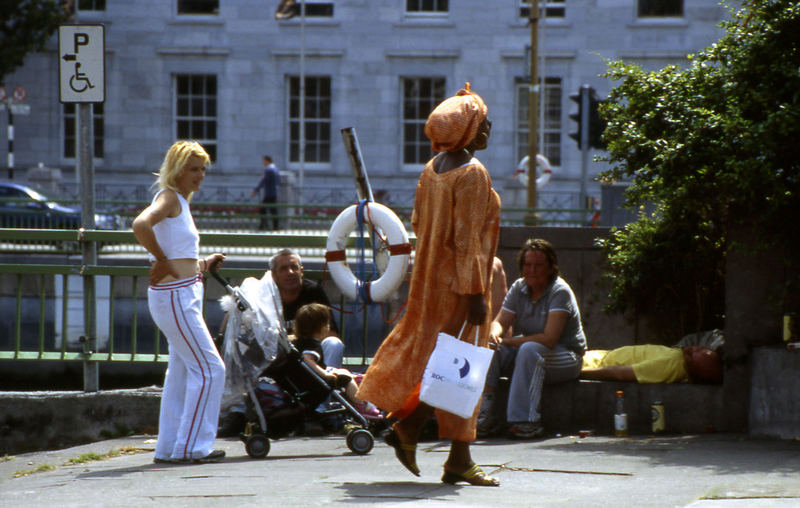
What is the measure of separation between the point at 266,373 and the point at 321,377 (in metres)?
0.33

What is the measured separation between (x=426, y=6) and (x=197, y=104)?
7.05 metres

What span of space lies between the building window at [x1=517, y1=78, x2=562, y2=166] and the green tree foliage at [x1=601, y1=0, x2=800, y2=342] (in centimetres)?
2688

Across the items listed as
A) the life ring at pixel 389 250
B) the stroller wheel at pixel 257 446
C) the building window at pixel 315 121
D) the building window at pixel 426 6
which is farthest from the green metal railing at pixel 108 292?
the building window at pixel 426 6

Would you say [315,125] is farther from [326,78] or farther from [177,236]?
[177,236]

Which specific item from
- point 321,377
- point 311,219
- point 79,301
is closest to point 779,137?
point 321,377

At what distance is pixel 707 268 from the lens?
341 inches

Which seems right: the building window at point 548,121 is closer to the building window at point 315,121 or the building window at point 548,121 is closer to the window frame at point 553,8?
the window frame at point 553,8

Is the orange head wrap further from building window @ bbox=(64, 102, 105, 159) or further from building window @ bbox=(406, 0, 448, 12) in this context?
building window @ bbox=(64, 102, 105, 159)

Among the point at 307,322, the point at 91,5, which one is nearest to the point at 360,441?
the point at 307,322

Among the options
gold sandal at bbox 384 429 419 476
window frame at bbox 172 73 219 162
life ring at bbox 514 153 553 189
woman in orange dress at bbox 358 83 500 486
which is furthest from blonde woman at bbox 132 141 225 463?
window frame at bbox 172 73 219 162

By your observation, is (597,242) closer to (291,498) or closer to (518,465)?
(518,465)

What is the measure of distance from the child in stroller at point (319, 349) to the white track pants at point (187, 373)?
2.67 ft

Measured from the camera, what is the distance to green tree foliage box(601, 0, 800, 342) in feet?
23.7

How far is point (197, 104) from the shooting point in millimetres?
36875
